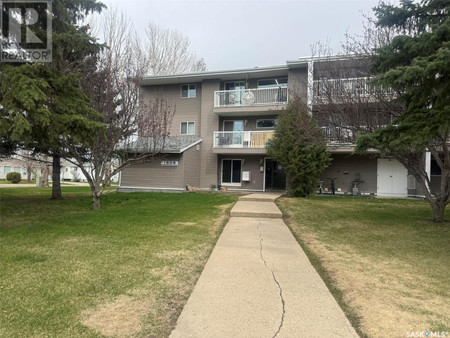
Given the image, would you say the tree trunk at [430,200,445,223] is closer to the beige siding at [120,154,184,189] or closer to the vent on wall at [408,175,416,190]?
the vent on wall at [408,175,416,190]

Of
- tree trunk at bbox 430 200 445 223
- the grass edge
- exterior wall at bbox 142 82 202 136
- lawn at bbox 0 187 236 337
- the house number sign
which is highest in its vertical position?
exterior wall at bbox 142 82 202 136

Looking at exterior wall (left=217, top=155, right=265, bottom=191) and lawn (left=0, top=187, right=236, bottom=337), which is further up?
exterior wall (left=217, top=155, right=265, bottom=191)

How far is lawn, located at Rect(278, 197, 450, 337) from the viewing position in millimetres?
3176

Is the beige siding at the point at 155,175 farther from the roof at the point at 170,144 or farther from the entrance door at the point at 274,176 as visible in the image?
the entrance door at the point at 274,176

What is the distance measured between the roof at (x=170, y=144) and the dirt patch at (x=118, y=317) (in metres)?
8.84

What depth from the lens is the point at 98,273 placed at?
4.31m

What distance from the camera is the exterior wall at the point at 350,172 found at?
1797 cm

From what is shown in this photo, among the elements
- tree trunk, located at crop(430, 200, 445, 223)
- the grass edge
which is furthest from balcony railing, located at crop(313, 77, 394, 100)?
the grass edge

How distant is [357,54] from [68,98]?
31.4 feet

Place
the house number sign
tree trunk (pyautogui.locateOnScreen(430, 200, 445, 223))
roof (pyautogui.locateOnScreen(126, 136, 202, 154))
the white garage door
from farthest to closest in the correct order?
the house number sign, the white garage door, roof (pyautogui.locateOnScreen(126, 136, 202, 154)), tree trunk (pyautogui.locateOnScreen(430, 200, 445, 223))

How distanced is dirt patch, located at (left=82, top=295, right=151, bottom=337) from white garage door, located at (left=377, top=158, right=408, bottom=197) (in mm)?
17632

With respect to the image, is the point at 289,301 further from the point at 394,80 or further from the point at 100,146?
the point at 100,146

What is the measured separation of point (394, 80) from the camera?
5340mm

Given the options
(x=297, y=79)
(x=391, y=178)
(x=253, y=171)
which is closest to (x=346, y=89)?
(x=297, y=79)
